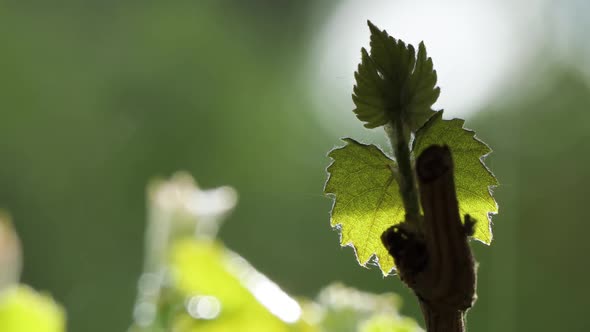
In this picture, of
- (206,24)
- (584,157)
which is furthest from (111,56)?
(584,157)

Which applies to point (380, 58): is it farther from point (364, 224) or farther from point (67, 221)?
point (67, 221)

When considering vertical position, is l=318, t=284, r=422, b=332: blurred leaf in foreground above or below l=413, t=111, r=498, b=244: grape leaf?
above

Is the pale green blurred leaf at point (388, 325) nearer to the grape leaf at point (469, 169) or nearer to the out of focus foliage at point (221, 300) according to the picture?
the out of focus foliage at point (221, 300)

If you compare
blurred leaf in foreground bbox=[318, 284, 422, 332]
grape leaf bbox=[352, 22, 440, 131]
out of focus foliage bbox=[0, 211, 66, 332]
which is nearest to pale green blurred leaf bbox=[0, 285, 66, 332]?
out of focus foliage bbox=[0, 211, 66, 332]

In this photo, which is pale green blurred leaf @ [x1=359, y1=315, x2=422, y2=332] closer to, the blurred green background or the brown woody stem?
the brown woody stem

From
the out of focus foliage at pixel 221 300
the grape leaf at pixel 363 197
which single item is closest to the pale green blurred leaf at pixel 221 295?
the out of focus foliage at pixel 221 300

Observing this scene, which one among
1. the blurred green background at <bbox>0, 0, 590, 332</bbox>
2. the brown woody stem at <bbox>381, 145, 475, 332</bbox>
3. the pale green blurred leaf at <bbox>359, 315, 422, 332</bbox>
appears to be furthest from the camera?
the blurred green background at <bbox>0, 0, 590, 332</bbox>
